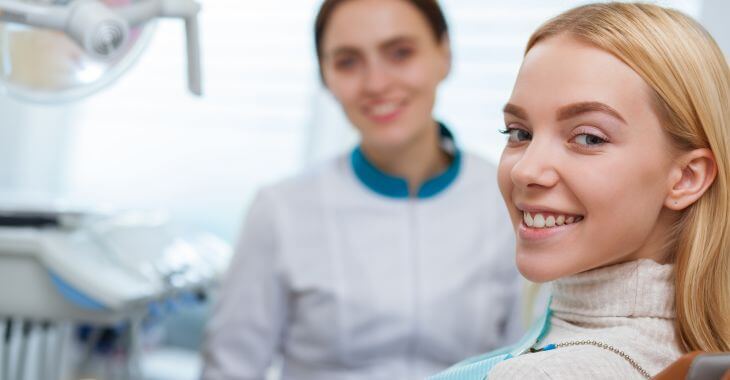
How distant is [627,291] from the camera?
0.86 metres

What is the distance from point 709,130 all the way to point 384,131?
0.87 m

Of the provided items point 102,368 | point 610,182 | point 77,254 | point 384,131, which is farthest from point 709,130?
point 102,368

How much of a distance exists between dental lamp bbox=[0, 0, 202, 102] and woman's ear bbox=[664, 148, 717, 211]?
672 mm

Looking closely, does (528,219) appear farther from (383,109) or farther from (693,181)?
(383,109)

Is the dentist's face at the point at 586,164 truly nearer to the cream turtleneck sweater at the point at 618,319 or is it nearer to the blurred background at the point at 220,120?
the cream turtleneck sweater at the point at 618,319

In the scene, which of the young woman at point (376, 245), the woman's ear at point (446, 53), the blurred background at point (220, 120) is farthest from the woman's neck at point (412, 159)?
the blurred background at point (220, 120)

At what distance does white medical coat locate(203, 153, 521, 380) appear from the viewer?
167cm

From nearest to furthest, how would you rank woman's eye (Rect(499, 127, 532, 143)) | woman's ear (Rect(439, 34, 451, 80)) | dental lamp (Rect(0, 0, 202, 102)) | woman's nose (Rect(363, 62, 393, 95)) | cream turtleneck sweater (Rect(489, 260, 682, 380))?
cream turtleneck sweater (Rect(489, 260, 682, 380)), woman's eye (Rect(499, 127, 532, 143)), dental lamp (Rect(0, 0, 202, 102)), woman's nose (Rect(363, 62, 393, 95)), woman's ear (Rect(439, 34, 451, 80))

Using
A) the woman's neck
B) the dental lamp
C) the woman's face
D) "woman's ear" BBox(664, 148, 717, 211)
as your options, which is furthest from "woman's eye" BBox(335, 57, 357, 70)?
"woman's ear" BBox(664, 148, 717, 211)

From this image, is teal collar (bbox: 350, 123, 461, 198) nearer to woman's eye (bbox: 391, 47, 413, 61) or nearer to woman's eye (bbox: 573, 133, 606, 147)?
woman's eye (bbox: 391, 47, 413, 61)

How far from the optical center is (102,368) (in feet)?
6.18

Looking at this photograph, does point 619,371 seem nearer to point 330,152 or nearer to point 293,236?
point 293,236

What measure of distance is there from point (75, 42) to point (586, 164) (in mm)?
713

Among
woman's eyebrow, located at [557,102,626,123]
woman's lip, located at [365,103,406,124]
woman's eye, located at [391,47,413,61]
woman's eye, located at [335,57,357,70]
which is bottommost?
woman's lip, located at [365,103,406,124]
